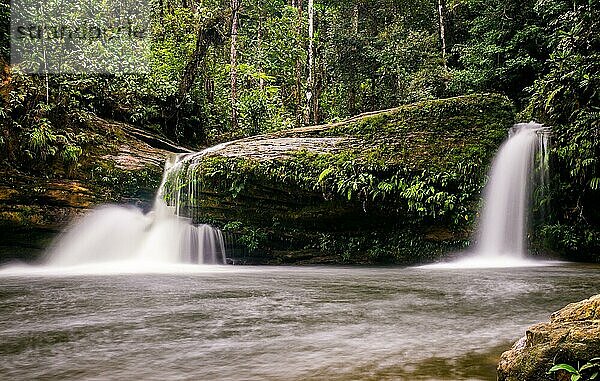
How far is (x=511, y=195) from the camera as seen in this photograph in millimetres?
10672

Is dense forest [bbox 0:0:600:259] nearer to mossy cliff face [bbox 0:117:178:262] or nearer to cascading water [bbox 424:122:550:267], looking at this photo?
mossy cliff face [bbox 0:117:178:262]

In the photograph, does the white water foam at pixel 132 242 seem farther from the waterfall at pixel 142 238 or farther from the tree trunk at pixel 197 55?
the tree trunk at pixel 197 55

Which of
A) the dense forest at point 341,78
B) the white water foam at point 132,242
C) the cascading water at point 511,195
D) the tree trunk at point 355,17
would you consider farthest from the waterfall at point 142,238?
the tree trunk at point 355,17

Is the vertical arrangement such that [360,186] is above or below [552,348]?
above

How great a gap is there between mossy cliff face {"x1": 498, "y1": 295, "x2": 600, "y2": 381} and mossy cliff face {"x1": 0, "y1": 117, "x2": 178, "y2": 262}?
10134mm

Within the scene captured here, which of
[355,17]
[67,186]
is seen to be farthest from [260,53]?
[67,186]

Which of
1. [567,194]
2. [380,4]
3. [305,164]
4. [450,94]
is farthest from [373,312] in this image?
[380,4]

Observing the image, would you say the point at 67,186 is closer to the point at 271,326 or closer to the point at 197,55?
the point at 197,55

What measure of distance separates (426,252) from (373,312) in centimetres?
640

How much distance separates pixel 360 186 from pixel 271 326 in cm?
639

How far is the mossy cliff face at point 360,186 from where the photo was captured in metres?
10.2

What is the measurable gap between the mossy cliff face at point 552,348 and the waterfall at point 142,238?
8.84 m

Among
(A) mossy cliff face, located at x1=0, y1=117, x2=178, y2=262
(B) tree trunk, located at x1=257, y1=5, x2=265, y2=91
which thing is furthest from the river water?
(B) tree trunk, located at x1=257, y1=5, x2=265, y2=91

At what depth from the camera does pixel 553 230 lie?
1056 cm
